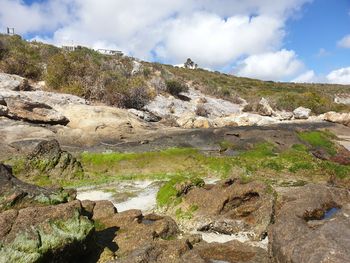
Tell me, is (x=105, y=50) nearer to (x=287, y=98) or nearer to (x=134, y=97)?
(x=287, y=98)

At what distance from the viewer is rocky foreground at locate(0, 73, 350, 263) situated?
41.0 feet

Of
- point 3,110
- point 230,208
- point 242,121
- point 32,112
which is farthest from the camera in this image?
point 242,121

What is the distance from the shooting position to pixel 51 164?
3042 centimetres

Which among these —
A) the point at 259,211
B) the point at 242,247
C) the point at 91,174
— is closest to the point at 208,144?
the point at 91,174

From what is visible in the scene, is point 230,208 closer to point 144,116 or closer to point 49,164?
point 49,164

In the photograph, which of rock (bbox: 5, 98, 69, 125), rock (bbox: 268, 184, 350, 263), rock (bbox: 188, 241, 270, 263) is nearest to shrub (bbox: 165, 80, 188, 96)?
rock (bbox: 5, 98, 69, 125)

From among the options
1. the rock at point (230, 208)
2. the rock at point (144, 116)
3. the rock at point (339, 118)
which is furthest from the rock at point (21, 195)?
the rock at point (339, 118)

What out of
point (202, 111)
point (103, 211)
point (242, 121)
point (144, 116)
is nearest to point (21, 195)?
point (103, 211)

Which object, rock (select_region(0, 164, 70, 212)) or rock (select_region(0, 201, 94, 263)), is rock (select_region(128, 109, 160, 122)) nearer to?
rock (select_region(0, 164, 70, 212))

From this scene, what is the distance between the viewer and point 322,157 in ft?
125

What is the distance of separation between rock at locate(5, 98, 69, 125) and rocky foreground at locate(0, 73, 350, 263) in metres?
0.10

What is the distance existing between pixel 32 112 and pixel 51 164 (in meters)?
13.6

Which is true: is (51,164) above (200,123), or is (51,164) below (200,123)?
below

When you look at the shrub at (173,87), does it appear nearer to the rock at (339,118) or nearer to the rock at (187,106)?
the rock at (187,106)
